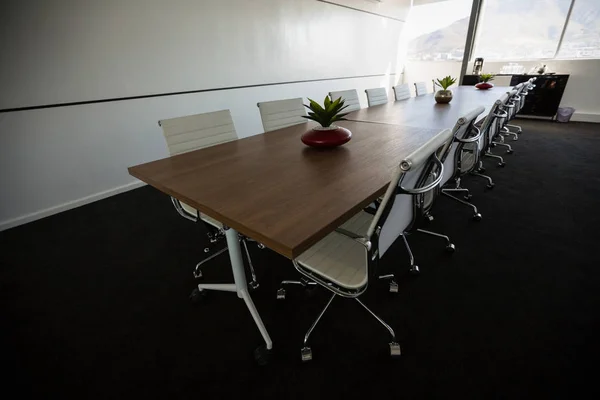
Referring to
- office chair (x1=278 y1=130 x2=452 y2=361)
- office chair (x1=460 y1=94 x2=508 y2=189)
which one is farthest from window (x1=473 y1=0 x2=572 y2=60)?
office chair (x1=278 y1=130 x2=452 y2=361)

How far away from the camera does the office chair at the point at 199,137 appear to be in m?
1.62

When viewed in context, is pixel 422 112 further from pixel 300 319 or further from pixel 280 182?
pixel 300 319

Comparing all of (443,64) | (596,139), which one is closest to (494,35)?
(443,64)

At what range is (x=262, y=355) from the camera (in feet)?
4.35

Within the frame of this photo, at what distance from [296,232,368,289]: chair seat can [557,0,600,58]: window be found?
7.31 meters

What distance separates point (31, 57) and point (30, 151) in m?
0.80

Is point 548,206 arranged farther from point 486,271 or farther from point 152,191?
point 152,191

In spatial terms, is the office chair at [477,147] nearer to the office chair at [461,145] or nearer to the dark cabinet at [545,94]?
the office chair at [461,145]

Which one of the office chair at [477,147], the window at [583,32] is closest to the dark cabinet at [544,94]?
the window at [583,32]

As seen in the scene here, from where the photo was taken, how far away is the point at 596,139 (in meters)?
4.45

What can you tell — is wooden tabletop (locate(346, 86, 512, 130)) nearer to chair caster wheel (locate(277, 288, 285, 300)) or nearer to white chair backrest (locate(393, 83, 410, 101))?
white chair backrest (locate(393, 83, 410, 101))

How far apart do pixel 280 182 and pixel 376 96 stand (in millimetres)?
2850

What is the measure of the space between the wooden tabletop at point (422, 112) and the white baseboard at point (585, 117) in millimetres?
3550

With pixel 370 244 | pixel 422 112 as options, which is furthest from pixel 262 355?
pixel 422 112
